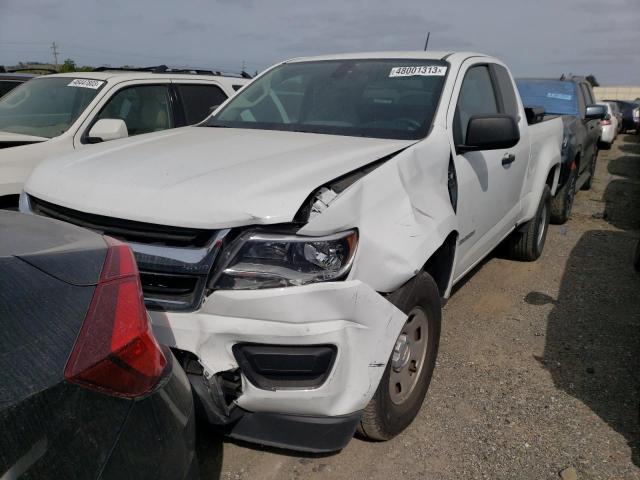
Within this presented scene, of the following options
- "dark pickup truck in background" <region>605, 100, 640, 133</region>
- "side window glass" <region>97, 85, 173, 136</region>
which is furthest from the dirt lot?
"dark pickup truck in background" <region>605, 100, 640, 133</region>

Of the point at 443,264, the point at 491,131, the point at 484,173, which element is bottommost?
the point at 443,264

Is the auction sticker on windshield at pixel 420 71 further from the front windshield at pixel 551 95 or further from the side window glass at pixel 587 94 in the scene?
the side window glass at pixel 587 94

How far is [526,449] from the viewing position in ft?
8.64

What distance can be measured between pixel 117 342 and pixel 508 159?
3.31 metres

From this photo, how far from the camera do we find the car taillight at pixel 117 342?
116 centimetres

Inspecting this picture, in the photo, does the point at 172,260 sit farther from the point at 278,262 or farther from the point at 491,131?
the point at 491,131

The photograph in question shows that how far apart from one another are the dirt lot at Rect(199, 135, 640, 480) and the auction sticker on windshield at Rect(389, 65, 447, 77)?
175cm

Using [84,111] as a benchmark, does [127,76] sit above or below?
above

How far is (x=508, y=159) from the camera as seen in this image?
12.8 feet

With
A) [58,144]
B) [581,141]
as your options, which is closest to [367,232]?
[58,144]

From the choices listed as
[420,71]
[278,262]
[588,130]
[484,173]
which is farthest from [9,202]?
[588,130]

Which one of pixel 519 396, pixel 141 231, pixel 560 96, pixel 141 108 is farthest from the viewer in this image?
pixel 560 96

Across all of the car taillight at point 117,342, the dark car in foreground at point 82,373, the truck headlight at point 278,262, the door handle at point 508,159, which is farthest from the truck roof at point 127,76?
the car taillight at point 117,342

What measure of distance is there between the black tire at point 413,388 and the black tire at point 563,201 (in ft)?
15.0
